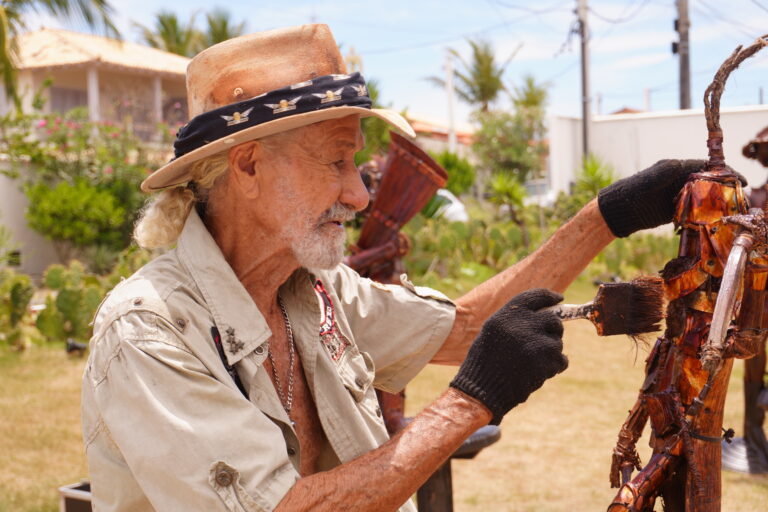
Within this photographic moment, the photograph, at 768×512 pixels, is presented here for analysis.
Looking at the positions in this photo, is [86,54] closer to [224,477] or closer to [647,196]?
[647,196]

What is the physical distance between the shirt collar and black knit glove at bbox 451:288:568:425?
49 centimetres

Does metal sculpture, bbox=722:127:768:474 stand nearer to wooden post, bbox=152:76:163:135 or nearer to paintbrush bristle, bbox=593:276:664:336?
paintbrush bristle, bbox=593:276:664:336

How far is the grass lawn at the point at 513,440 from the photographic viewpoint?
493 cm

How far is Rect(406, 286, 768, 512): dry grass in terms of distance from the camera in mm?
4879

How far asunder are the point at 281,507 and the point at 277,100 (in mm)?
902

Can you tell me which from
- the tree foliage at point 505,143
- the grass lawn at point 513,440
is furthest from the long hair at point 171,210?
the tree foliage at point 505,143

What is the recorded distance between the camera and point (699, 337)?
5.98ft

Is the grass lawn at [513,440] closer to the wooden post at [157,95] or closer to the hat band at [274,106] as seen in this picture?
the hat band at [274,106]

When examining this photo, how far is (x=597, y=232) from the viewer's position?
2.22 m

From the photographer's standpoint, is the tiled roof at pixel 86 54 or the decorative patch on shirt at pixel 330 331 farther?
the tiled roof at pixel 86 54

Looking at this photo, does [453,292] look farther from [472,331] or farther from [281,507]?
[281,507]

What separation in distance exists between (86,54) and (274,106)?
1872cm

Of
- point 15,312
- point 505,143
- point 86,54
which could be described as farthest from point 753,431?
point 505,143

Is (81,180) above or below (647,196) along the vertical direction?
below
